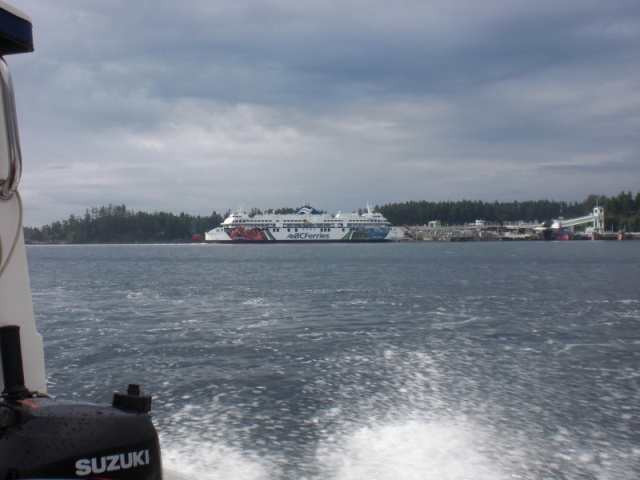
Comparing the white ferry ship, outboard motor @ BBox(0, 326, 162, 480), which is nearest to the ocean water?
outboard motor @ BBox(0, 326, 162, 480)

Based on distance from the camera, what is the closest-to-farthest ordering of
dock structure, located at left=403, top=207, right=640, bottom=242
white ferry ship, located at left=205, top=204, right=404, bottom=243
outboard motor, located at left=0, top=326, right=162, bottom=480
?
outboard motor, located at left=0, top=326, right=162, bottom=480, white ferry ship, located at left=205, top=204, right=404, bottom=243, dock structure, located at left=403, top=207, right=640, bottom=242

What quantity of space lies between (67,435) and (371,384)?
7071 millimetres

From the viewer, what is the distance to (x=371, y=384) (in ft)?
29.6

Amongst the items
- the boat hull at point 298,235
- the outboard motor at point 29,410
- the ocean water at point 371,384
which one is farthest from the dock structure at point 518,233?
the outboard motor at point 29,410

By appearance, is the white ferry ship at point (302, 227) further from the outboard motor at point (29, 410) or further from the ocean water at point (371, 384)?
the outboard motor at point (29, 410)

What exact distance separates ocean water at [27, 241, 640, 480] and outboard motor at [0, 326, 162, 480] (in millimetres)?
3199

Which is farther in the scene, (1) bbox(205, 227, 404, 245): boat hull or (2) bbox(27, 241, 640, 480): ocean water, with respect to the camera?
(1) bbox(205, 227, 404, 245): boat hull

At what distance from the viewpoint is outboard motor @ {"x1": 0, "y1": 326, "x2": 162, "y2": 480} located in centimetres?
227

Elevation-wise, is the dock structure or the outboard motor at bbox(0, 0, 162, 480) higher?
the outboard motor at bbox(0, 0, 162, 480)

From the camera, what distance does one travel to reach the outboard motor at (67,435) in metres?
2.27

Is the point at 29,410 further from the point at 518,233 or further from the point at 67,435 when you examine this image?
the point at 518,233

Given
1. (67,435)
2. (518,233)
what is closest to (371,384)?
(67,435)

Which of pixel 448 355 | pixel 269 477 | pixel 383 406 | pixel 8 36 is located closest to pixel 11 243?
pixel 8 36

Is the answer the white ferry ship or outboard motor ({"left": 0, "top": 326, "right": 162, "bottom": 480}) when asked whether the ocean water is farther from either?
the white ferry ship
